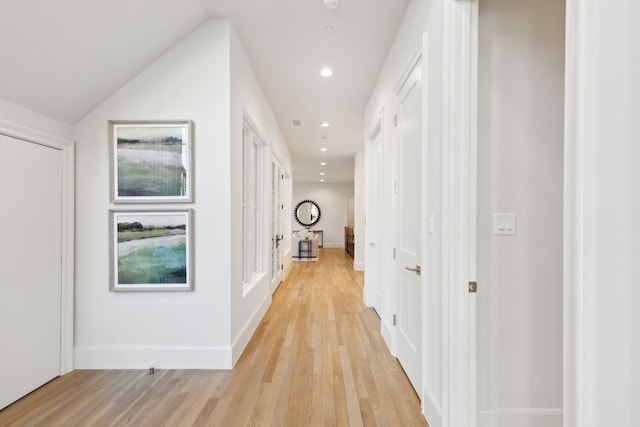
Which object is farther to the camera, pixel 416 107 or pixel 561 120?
pixel 416 107

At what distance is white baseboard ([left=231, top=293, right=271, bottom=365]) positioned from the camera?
7.93 feet

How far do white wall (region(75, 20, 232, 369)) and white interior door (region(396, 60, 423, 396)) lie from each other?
1.41 m

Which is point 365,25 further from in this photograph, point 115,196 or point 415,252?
point 115,196

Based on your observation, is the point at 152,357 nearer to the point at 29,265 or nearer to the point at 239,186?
the point at 29,265

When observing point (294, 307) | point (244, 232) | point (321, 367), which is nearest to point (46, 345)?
point (244, 232)

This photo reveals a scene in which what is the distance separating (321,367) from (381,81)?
2886mm

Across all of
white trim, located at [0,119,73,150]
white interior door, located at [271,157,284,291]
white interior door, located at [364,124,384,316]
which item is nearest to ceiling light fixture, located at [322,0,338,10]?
white interior door, located at [364,124,384,316]

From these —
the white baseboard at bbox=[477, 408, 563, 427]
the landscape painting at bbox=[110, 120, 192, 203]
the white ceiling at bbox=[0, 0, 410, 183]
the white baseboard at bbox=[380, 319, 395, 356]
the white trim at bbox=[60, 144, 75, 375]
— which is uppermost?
the white ceiling at bbox=[0, 0, 410, 183]

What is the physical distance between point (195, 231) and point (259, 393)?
1.27 m

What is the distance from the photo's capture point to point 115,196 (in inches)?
91.0

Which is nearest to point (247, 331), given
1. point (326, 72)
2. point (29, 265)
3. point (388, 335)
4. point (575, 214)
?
point (388, 335)

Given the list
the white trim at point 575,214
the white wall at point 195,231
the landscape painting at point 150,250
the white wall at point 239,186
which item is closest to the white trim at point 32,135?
the white wall at point 195,231

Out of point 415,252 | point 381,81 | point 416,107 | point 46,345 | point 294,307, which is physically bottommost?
point 294,307

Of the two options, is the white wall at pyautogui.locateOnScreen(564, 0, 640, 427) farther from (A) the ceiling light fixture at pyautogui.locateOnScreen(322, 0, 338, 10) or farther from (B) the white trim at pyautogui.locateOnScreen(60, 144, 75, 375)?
(B) the white trim at pyautogui.locateOnScreen(60, 144, 75, 375)
